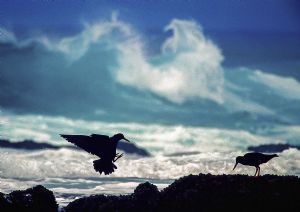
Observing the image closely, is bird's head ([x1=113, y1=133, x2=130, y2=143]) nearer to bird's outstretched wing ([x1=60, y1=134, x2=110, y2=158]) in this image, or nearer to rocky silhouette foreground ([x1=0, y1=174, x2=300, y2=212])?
bird's outstretched wing ([x1=60, y1=134, x2=110, y2=158])

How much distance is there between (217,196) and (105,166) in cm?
823

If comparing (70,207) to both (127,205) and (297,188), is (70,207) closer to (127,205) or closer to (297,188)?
(127,205)

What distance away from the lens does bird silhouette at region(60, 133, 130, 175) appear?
89.0 ft

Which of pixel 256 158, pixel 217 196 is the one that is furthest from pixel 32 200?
pixel 256 158

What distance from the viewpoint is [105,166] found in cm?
2700

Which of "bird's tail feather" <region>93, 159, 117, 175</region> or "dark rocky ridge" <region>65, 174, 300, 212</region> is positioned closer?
"bird's tail feather" <region>93, 159, 117, 175</region>

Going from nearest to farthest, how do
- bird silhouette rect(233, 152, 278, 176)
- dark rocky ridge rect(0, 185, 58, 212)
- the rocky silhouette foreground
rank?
the rocky silhouette foreground
bird silhouette rect(233, 152, 278, 176)
dark rocky ridge rect(0, 185, 58, 212)

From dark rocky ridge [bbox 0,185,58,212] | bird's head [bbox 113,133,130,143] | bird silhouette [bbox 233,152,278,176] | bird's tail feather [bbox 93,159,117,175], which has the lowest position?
dark rocky ridge [bbox 0,185,58,212]

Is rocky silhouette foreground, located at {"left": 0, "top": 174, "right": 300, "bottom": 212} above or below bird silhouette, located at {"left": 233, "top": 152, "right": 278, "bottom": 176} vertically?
below

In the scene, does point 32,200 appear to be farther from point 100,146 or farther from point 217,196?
point 217,196

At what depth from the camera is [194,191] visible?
30406mm

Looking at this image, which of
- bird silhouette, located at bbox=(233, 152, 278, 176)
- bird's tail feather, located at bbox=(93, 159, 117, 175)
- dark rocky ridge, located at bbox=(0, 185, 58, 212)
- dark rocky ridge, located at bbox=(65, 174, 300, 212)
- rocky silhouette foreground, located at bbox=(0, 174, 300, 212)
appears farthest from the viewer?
dark rocky ridge, located at bbox=(0, 185, 58, 212)

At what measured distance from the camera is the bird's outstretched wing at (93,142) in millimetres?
27750

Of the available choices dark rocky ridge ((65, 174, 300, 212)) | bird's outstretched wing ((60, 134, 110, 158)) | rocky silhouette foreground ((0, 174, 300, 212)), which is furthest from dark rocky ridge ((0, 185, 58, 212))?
bird's outstretched wing ((60, 134, 110, 158))
